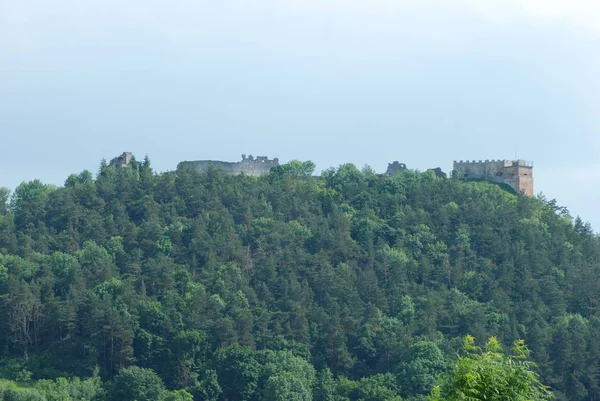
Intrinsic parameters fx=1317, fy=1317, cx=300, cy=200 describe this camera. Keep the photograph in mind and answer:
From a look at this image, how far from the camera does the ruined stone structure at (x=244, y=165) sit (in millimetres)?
103938

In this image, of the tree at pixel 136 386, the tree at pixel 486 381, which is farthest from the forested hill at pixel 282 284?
the tree at pixel 486 381

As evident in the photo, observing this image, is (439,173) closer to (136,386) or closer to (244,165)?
(244,165)

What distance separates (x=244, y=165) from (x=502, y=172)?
2039 cm

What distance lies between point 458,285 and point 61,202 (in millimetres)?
28568

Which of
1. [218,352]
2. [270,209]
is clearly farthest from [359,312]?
[270,209]

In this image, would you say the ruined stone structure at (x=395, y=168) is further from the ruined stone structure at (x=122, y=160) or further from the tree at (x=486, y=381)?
the tree at (x=486, y=381)

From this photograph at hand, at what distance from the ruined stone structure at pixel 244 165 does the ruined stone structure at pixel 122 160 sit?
399cm

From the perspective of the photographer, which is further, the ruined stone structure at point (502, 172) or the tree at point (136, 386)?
the ruined stone structure at point (502, 172)

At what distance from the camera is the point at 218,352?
237ft

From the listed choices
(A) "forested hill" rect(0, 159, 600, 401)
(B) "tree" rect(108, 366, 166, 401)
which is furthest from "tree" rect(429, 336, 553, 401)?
(B) "tree" rect(108, 366, 166, 401)

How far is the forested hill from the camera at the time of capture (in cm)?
7156

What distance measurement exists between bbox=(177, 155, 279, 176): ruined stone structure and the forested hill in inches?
99.6

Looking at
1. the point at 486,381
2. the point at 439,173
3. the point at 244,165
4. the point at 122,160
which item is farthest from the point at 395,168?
the point at 486,381

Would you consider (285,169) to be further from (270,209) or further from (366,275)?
(366,275)
